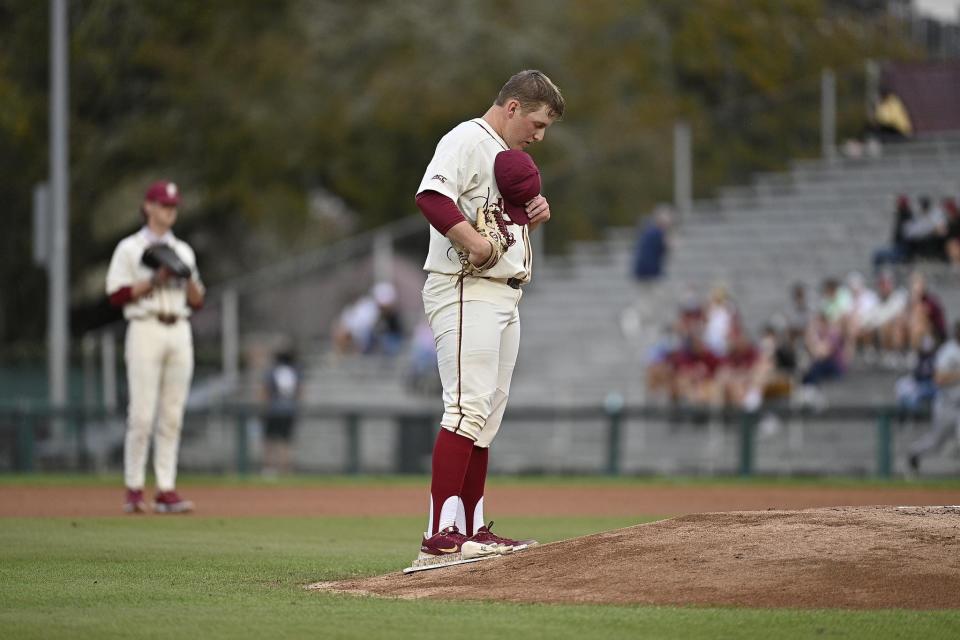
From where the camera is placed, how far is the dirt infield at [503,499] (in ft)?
49.3

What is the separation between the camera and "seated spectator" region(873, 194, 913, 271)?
25.6 m

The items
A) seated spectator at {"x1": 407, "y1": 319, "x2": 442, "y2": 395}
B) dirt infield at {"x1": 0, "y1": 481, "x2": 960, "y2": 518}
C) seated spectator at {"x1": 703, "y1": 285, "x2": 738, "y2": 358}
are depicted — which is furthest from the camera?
seated spectator at {"x1": 407, "y1": 319, "x2": 442, "y2": 395}

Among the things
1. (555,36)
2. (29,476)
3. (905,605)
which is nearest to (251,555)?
(905,605)

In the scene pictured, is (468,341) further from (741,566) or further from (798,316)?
(798,316)

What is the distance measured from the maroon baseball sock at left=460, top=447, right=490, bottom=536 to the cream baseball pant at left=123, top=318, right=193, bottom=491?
5200mm

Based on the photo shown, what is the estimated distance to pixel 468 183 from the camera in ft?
28.0

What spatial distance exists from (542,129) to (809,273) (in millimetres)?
19309

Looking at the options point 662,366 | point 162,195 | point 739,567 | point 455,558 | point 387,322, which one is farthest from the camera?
point 387,322

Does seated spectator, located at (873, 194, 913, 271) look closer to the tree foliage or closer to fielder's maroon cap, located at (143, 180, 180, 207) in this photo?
the tree foliage

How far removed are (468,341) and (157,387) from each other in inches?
224

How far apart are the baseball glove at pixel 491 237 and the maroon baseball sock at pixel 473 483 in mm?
1035

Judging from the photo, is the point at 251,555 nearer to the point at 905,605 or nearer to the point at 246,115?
the point at 905,605

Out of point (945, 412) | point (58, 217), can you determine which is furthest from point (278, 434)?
point (945, 412)

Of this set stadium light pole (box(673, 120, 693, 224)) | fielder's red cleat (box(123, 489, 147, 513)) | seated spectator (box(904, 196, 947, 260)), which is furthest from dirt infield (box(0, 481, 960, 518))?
stadium light pole (box(673, 120, 693, 224))
